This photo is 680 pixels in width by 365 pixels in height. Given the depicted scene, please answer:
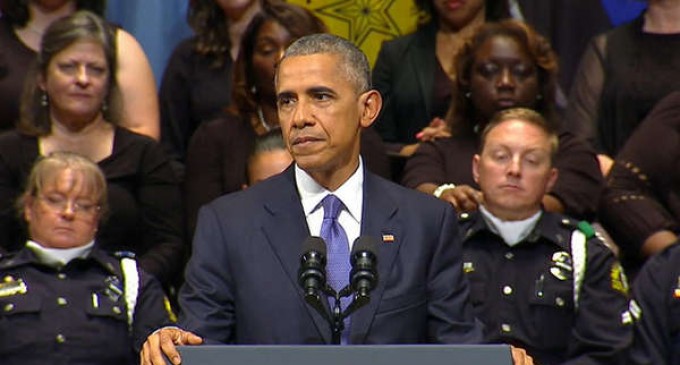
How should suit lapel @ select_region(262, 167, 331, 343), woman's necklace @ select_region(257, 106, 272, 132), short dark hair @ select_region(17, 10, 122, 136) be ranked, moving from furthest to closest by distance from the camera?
woman's necklace @ select_region(257, 106, 272, 132)
short dark hair @ select_region(17, 10, 122, 136)
suit lapel @ select_region(262, 167, 331, 343)

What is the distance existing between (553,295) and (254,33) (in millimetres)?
1627

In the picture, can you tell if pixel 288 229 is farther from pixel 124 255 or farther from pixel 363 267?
pixel 124 255

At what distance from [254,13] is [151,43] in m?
0.66

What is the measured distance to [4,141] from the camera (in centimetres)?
549

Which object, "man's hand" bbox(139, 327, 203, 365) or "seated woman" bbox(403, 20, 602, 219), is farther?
"seated woman" bbox(403, 20, 602, 219)

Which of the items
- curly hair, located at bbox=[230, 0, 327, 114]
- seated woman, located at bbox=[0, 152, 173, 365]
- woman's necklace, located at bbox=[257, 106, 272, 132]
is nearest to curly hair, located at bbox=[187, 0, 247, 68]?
curly hair, located at bbox=[230, 0, 327, 114]

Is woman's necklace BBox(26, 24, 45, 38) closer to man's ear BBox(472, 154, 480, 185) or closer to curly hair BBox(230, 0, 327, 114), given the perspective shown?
curly hair BBox(230, 0, 327, 114)

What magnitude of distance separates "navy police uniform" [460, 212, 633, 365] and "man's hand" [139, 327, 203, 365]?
1.63 metres

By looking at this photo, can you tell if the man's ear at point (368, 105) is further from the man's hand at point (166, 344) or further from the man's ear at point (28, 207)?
the man's ear at point (28, 207)

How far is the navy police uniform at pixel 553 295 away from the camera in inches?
193

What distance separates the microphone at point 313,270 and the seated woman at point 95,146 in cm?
217

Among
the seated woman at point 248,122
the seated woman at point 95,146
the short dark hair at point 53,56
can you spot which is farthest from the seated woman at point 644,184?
the short dark hair at point 53,56

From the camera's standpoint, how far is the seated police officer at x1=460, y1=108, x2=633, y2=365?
193 inches

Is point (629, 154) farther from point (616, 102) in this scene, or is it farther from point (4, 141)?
point (4, 141)
